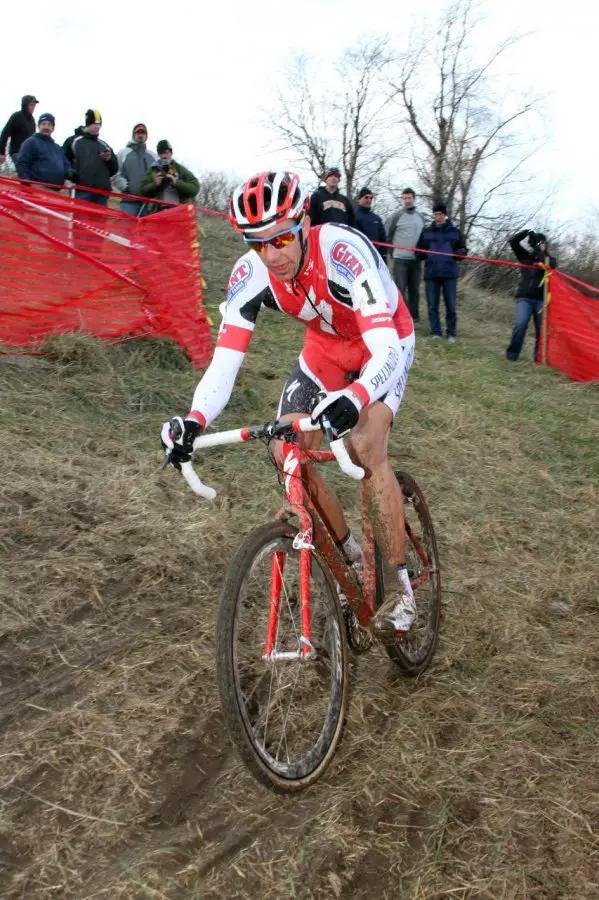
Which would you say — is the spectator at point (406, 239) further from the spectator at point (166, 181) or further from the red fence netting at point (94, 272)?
the red fence netting at point (94, 272)

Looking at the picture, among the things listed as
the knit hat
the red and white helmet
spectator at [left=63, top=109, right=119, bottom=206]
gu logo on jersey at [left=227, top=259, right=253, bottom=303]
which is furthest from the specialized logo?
the knit hat

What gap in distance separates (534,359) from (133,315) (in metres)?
7.17

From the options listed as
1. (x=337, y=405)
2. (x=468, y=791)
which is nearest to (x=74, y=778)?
(x=468, y=791)

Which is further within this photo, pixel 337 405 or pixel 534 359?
pixel 534 359

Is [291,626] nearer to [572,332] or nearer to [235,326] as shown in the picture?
[235,326]

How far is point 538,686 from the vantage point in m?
3.93

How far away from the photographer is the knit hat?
9234 millimetres

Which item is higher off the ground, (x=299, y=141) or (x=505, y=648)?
(x=299, y=141)

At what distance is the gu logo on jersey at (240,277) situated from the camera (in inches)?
143

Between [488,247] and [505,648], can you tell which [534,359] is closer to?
[505,648]

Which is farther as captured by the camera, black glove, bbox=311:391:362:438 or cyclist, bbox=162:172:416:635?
cyclist, bbox=162:172:416:635

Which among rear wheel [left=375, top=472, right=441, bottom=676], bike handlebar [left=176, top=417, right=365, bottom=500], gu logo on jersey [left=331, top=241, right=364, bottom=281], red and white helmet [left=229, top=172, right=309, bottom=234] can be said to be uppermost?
red and white helmet [left=229, top=172, right=309, bottom=234]

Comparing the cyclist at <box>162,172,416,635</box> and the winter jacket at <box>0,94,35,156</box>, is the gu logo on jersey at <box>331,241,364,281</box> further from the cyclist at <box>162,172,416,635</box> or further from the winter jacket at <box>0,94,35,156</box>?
the winter jacket at <box>0,94,35,156</box>

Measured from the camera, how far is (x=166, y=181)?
10.0 meters
